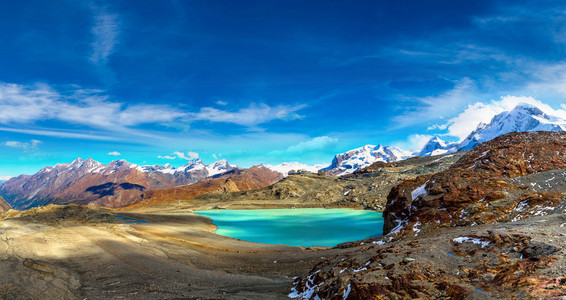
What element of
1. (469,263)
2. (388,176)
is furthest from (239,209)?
(469,263)

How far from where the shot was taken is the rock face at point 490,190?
16938mm

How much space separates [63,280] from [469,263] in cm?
1906

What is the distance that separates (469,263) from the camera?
8445 mm

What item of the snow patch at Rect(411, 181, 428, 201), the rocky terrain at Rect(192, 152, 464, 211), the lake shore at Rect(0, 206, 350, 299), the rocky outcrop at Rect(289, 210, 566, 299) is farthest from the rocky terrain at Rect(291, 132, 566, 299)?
the rocky terrain at Rect(192, 152, 464, 211)

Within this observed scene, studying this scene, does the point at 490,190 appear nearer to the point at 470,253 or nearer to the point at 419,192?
the point at 419,192

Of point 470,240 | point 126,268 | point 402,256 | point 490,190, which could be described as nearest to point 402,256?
point 402,256

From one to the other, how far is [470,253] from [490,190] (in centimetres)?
1345

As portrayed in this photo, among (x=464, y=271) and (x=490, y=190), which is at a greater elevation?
(x=490, y=190)

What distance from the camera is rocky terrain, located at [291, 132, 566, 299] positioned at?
6.80 metres

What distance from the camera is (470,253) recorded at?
9070mm

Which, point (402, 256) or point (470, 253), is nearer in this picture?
point (470, 253)

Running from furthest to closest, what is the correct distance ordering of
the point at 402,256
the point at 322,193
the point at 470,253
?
the point at 322,193, the point at 402,256, the point at 470,253

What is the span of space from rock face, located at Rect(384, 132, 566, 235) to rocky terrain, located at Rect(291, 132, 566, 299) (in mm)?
64

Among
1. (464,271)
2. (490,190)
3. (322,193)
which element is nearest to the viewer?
(464,271)
